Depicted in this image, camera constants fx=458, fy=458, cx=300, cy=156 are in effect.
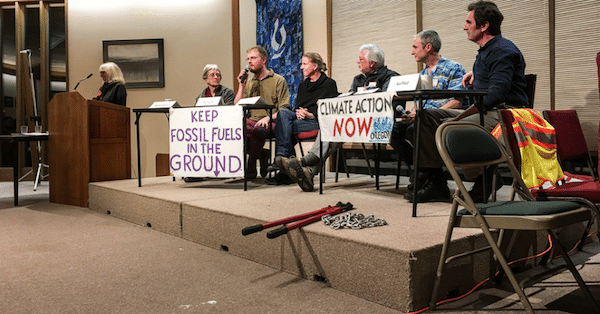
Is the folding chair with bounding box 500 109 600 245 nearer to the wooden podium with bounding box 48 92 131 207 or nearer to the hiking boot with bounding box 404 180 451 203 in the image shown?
the hiking boot with bounding box 404 180 451 203

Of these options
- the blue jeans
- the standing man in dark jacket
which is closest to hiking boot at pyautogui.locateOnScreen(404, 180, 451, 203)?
the standing man in dark jacket

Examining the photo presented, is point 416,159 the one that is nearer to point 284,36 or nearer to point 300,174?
point 300,174

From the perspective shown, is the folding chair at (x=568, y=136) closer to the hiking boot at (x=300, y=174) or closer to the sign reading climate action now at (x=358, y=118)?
the sign reading climate action now at (x=358, y=118)

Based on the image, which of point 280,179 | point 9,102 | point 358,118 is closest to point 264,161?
point 280,179

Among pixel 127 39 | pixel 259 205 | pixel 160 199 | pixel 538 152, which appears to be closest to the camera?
pixel 538 152

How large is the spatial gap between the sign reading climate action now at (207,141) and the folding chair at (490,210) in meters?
1.81

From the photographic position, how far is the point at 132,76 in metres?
6.65

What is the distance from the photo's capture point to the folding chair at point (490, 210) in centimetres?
130

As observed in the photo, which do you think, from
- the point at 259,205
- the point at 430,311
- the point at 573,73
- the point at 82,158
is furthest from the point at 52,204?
the point at 573,73

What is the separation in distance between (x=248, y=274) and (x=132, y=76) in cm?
543

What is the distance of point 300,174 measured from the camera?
9.64ft

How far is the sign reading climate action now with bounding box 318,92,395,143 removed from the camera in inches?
93.6

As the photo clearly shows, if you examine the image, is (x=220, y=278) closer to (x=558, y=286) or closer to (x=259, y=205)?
(x=259, y=205)

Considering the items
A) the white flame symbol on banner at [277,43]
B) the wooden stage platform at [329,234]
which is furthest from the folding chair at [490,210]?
the white flame symbol on banner at [277,43]
